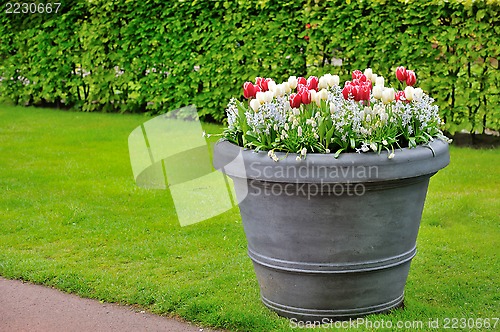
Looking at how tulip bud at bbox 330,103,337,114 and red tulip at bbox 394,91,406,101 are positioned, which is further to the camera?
red tulip at bbox 394,91,406,101

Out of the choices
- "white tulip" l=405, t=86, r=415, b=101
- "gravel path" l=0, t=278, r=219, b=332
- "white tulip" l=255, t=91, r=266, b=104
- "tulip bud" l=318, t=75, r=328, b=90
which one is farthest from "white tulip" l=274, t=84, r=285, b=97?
"gravel path" l=0, t=278, r=219, b=332

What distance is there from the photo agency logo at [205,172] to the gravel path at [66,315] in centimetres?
83

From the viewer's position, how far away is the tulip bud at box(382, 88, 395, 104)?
3.88 meters

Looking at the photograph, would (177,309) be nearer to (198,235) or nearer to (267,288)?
(267,288)

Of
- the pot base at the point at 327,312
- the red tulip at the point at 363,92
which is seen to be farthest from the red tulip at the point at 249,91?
the pot base at the point at 327,312

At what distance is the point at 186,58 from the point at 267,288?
6.17m

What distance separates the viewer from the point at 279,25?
8.88 meters

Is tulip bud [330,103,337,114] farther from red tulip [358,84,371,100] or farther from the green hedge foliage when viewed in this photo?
the green hedge foliage

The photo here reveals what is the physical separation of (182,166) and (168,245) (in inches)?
93.7

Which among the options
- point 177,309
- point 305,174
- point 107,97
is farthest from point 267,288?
point 107,97

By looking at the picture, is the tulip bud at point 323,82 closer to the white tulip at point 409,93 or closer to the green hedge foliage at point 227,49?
the white tulip at point 409,93

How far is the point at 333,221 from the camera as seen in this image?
12.3 ft

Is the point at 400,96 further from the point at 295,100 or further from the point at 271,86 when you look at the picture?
the point at 271,86

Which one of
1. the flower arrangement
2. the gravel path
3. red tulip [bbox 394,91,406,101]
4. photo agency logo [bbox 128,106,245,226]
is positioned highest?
red tulip [bbox 394,91,406,101]
